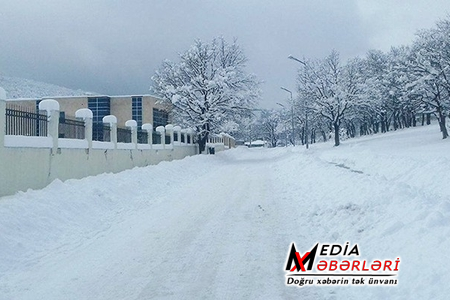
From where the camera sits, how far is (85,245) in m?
7.89

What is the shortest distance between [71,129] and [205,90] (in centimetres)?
2532

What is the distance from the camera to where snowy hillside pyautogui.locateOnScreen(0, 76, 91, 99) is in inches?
2968

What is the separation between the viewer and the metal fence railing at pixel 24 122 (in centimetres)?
1180

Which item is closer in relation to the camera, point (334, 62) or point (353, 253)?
point (353, 253)

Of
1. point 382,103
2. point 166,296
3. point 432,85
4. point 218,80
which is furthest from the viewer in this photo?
point 382,103

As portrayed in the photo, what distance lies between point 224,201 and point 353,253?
6597 mm

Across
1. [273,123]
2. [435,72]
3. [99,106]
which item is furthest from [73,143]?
[273,123]

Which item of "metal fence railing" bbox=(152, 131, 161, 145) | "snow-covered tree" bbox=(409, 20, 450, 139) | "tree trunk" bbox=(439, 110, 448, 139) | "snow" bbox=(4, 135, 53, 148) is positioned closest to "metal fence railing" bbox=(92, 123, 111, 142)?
"snow" bbox=(4, 135, 53, 148)

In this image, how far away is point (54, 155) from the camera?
13.8 metres

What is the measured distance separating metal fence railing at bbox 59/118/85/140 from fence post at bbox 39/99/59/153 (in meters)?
0.85

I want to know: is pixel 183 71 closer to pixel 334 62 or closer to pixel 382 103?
pixel 334 62

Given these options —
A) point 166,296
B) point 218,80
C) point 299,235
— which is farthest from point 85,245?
point 218,80

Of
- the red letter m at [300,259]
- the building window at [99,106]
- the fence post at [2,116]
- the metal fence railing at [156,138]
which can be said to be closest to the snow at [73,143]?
the fence post at [2,116]

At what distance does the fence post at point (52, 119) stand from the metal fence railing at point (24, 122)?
0.15 metres
